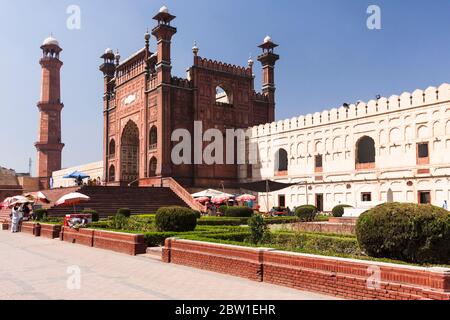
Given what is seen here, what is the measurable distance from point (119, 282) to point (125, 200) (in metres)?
23.3

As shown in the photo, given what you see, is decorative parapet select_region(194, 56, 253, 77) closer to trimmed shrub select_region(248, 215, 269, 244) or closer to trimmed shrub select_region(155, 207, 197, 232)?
trimmed shrub select_region(155, 207, 197, 232)

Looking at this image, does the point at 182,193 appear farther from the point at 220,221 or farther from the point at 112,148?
the point at 112,148

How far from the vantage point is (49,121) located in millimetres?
55719

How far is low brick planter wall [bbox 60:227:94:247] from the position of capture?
1669cm

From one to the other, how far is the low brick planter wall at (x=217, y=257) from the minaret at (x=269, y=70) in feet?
109

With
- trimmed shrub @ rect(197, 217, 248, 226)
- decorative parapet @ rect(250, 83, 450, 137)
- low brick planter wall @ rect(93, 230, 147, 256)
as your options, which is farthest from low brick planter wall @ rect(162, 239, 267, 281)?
decorative parapet @ rect(250, 83, 450, 137)

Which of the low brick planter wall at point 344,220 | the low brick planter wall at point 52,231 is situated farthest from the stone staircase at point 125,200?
the low brick planter wall at point 344,220

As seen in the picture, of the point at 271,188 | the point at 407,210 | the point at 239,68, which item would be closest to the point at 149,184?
the point at 271,188

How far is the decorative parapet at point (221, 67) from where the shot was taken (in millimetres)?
40156

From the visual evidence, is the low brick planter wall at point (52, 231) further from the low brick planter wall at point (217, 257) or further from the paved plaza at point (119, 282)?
the low brick planter wall at point (217, 257)

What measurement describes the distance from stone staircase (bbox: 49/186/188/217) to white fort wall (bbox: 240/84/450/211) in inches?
360

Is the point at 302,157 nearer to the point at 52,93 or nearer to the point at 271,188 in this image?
the point at 271,188

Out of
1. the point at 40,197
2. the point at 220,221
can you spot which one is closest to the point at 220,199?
the point at 220,221

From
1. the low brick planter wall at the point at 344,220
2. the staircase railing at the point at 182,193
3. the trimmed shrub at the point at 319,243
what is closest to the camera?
the trimmed shrub at the point at 319,243
